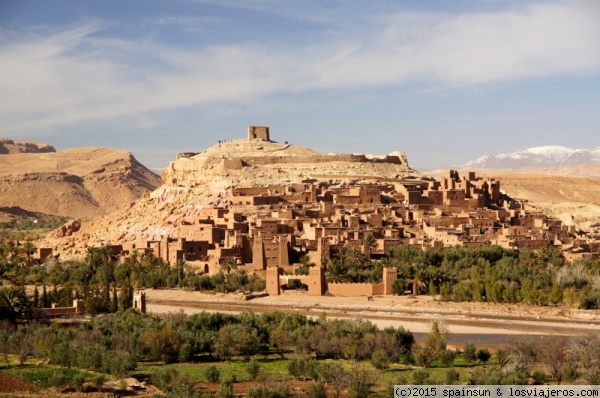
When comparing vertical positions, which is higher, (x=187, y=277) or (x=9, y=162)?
(x=9, y=162)

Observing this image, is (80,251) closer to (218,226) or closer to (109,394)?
(218,226)

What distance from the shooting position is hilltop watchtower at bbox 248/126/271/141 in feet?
227

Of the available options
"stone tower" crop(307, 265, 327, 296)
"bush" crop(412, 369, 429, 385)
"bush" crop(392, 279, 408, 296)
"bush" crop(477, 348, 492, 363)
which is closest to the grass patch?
"bush" crop(412, 369, 429, 385)

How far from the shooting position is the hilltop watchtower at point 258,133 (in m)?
69.1

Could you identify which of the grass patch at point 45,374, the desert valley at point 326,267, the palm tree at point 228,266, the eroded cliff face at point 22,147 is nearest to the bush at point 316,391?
the desert valley at point 326,267

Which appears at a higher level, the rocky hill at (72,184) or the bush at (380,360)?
the rocky hill at (72,184)

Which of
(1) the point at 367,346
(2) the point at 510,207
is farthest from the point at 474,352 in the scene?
(2) the point at 510,207

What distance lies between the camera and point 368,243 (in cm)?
4403

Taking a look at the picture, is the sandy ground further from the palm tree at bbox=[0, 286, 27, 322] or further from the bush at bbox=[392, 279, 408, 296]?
the palm tree at bbox=[0, 286, 27, 322]

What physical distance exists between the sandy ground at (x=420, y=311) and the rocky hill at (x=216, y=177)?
31.5ft

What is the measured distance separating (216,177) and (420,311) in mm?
23710

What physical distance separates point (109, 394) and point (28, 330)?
7.80 metres

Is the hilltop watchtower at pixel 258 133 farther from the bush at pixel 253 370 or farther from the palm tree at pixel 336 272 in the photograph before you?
the bush at pixel 253 370

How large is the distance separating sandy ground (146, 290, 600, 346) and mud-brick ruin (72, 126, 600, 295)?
1.28 metres
